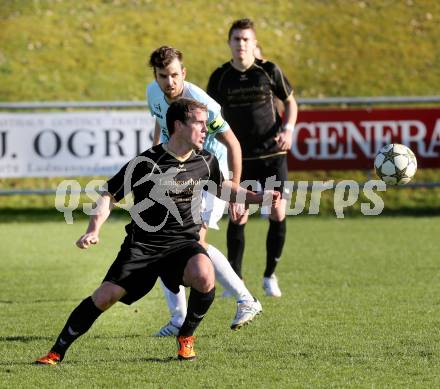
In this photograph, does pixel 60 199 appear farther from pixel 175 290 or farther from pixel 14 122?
pixel 175 290

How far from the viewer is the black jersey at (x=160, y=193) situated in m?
6.24

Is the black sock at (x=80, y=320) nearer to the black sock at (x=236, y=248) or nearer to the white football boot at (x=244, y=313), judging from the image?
the white football boot at (x=244, y=313)

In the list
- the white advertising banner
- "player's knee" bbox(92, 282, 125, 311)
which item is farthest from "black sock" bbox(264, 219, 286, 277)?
the white advertising banner

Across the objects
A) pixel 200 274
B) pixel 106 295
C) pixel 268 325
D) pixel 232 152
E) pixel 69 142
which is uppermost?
pixel 232 152

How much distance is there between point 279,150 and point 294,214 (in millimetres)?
7309

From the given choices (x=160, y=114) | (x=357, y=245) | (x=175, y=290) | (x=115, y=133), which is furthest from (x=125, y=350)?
(x=115, y=133)

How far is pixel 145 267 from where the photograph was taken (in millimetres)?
6195

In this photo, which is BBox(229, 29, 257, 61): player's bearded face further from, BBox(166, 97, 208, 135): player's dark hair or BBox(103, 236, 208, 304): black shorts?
BBox(103, 236, 208, 304): black shorts

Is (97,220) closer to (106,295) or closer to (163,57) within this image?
(106,295)

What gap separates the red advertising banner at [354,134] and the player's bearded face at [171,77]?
30.8ft

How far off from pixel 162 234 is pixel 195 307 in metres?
0.49

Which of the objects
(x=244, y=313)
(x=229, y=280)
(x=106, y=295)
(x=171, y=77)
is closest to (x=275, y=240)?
(x=229, y=280)

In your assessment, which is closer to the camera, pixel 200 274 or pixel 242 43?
Result: pixel 200 274

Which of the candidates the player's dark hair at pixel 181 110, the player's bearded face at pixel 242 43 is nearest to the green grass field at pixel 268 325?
the player's dark hair at pixel 181 110
